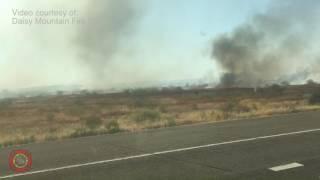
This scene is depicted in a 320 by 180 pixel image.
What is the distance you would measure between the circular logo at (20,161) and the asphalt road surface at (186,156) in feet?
0.45

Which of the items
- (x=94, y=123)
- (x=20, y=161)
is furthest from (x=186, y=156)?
(x=94, y=123)

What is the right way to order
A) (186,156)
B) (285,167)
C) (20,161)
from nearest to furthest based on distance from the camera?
1. (285,167)
2. (186,156)
3. (20,161)

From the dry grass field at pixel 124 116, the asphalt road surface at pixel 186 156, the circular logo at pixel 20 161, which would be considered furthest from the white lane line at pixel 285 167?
the dry grass field at pixel 124 116

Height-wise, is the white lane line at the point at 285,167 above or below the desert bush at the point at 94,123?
above

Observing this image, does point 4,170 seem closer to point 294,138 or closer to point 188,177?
point 188,177

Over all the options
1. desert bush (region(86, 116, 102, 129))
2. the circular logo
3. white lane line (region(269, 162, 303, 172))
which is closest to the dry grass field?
desert bush (region(86, 116, 102, 129))

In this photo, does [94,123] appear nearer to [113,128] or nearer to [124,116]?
[113,128]

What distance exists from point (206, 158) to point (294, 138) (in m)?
3.38

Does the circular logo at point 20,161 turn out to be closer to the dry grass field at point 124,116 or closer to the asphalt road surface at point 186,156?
the asphalt road surface at point 186,156

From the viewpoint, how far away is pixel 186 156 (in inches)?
360

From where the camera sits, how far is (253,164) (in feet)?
26.6

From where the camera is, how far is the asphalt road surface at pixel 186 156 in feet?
24.7

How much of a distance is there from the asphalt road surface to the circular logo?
0.14m

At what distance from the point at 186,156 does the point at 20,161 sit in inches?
130
